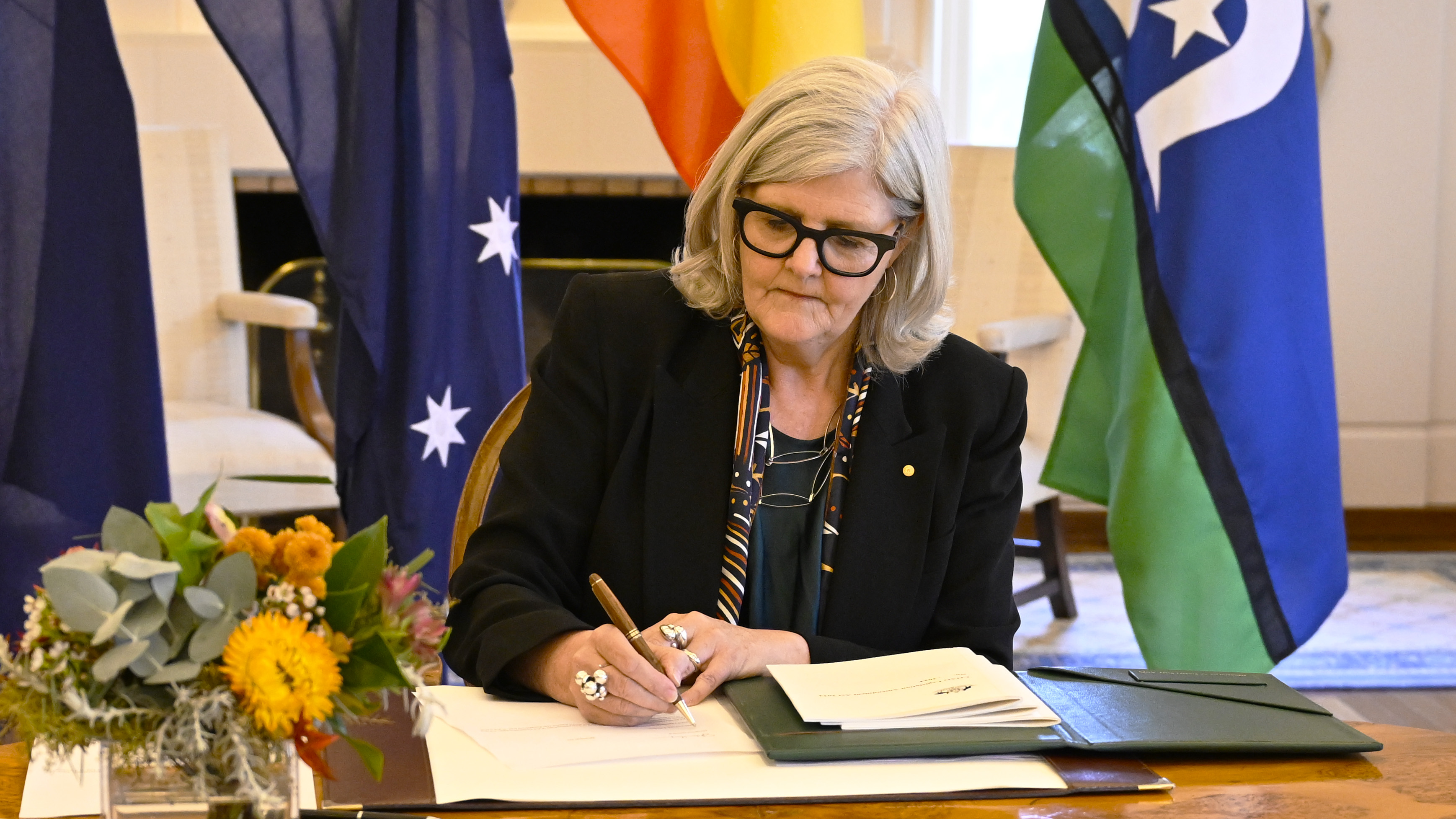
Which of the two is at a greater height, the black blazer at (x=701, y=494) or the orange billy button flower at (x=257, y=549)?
the orange billy button flower at (x=257, y=549)

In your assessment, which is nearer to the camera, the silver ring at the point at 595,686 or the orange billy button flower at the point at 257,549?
the orange billy button flower at the point at 257,549

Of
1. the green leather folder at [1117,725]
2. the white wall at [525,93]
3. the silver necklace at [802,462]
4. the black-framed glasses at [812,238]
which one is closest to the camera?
the green leather folder at [1117,725]

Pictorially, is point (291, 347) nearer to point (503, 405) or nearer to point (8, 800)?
point (503, 405)

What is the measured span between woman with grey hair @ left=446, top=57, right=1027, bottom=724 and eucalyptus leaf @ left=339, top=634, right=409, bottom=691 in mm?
525

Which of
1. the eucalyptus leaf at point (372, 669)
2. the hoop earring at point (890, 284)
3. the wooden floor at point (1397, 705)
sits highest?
the hoop earring at point (890, 284)

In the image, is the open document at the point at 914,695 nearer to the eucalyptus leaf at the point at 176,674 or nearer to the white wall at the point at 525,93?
the eucalyptus leaf at the point at 176,674

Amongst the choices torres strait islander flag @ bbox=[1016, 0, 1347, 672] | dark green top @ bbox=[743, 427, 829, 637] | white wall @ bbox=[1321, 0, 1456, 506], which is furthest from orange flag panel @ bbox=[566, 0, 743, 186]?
white wall @ bbox=[1321, 0, 1456, 506]

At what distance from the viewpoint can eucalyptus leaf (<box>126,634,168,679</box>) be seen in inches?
24.0

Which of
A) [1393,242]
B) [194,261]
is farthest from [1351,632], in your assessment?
A: [194,261]

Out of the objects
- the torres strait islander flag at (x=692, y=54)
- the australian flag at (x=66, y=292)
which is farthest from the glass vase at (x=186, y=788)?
the torres strait islander flag at (x=692, y=54)

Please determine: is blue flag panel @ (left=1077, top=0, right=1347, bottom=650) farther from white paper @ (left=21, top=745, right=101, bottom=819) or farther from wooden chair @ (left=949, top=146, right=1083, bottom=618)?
white paper @ (left=21, top=745, right=101, bottom=819)

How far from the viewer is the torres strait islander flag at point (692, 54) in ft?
6.78

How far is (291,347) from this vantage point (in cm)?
294

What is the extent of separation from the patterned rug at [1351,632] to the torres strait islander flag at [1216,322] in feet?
2.44
